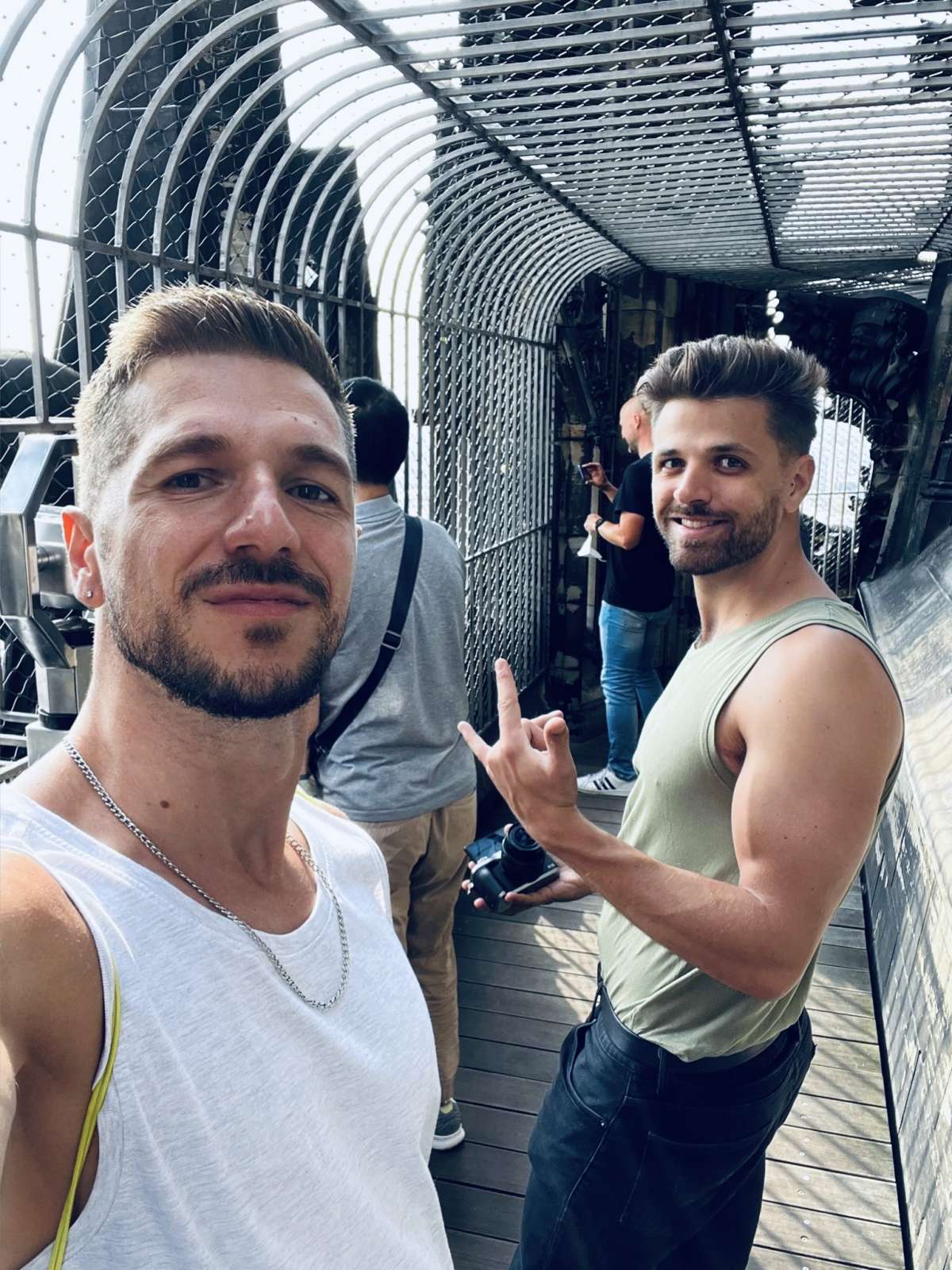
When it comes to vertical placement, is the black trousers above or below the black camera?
below

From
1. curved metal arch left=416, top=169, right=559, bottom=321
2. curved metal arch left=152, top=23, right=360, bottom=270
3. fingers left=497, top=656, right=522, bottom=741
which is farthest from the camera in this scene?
curved metal arch left=416, top=169, right=559, bottom=321

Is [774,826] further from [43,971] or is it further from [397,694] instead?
[397,694]

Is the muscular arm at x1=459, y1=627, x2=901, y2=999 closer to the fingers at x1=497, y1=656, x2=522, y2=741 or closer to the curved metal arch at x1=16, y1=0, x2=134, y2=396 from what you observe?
the fingers at x1=497, y1=656, x2=522, y2=741

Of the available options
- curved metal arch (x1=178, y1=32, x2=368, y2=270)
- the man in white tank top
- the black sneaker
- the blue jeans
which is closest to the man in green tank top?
the man in white tank top

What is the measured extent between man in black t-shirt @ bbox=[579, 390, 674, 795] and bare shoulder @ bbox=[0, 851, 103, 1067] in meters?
3.80

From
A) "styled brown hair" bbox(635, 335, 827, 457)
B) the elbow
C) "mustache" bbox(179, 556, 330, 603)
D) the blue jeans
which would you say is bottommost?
the blue jeans

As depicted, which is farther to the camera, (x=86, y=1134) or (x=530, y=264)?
Answer: (x=530, y=264)

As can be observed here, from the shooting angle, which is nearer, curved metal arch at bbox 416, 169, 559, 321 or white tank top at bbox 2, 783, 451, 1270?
white tank top at bbox 2, 783, 451, 1270

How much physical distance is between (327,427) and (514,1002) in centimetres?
300

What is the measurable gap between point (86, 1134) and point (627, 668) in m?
4.47

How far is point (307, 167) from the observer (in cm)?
302

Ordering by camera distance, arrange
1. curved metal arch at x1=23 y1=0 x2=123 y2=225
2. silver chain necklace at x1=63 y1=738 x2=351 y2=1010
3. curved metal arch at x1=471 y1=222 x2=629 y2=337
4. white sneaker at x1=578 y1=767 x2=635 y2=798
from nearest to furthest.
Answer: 1. silver chain necklace at x1=63 y1=738 x2=351 y2=1010
2. curved metal arch at x1=23 y1=0 x2=123 y2=225
3. curved metal arch at x1=471 y1=222 x2=629 y2=337
4. white sneaker at x1=578 y1=767 x2=635 y2=798

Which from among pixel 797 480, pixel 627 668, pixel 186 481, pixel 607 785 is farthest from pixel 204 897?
pixel 607 785

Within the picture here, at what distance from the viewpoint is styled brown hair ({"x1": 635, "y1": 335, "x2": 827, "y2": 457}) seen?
191 centimetres
